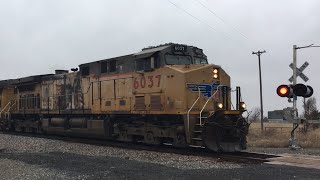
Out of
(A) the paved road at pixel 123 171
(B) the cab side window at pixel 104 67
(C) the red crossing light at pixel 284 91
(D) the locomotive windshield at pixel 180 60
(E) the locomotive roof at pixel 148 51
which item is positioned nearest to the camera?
(A) the paved road at pixel 123 171

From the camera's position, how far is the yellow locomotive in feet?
44.5

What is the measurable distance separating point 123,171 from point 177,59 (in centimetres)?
664

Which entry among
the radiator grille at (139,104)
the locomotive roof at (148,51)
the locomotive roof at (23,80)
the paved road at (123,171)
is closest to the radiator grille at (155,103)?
the radiator grille at (139,104)

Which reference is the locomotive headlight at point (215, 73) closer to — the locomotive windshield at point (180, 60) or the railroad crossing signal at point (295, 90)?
the locomotive windshield at point (180, 60)

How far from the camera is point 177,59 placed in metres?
15.1

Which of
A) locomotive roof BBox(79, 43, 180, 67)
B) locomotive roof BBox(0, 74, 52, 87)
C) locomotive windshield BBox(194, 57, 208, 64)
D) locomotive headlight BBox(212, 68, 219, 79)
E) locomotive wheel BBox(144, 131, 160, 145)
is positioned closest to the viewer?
locomotive headlight BBox(212, 68, 219, 79)

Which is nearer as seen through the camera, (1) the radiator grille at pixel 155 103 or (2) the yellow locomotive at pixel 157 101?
(2) the yellow locomotive at pixel 157 101

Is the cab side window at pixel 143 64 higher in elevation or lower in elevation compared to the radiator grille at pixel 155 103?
higher

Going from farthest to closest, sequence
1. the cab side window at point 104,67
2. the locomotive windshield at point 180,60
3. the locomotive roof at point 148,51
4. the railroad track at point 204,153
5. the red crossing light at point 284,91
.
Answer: the cab side window at point 104,67 < the locomotive roof at point 148,51 < the locomotive windshield at point 180,60 < the red crossing light at point 284,91 < the railroad track at point 204,153

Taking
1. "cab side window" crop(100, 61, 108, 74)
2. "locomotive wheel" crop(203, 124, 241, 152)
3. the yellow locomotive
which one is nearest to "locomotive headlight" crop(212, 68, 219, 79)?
the yellow locomotive

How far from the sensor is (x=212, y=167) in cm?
1030

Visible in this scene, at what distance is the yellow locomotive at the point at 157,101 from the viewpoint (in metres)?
13.6

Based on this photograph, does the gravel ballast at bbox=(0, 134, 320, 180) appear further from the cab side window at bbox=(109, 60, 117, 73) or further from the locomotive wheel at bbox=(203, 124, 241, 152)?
the cab side window at bbox=(109, 60, 117, 73)

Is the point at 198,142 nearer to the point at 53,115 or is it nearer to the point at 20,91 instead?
the point at 53,115
